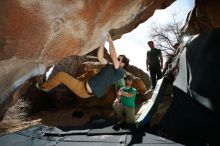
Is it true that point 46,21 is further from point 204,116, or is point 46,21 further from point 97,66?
point 97,66

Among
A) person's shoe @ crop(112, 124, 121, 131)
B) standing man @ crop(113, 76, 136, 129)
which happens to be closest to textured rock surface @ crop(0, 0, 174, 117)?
standing man @ crop(113, 76, 136, 129)

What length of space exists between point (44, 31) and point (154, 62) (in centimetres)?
544

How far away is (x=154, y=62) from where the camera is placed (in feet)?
28.4

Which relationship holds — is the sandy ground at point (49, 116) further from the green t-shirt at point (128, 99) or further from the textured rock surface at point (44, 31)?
the textured rock surface at point (44, 31)

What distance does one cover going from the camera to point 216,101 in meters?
5.38

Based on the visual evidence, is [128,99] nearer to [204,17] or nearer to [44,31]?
[44,31]

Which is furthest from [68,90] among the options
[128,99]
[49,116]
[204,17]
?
[204,17]

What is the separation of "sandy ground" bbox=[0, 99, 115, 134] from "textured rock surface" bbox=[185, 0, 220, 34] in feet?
16.3

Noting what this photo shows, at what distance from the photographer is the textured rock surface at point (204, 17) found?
31.1 ft

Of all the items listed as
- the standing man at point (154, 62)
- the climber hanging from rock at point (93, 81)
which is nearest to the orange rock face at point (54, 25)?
the climber hanging from rock at point (93, 81)

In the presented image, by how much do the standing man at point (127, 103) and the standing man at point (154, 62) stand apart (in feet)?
7.56

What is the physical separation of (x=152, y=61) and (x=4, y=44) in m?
5.93

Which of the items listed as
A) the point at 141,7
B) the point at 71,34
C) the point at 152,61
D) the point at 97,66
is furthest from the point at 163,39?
the point at 71,34

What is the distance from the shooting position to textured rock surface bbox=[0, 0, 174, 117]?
338 cm
